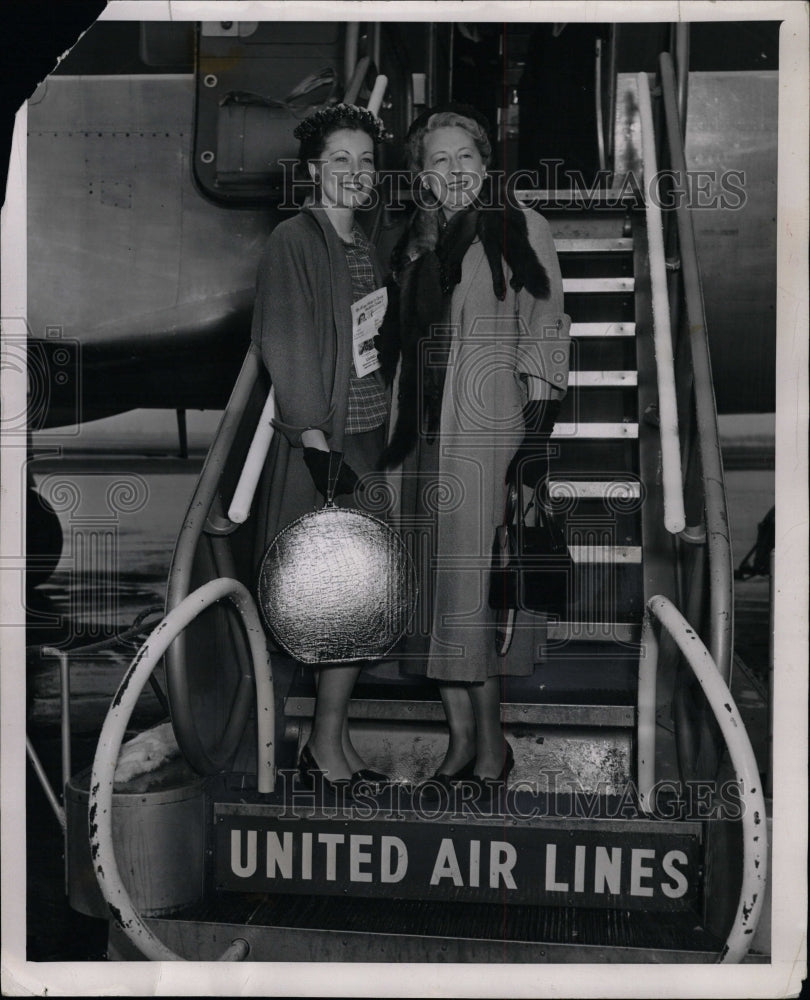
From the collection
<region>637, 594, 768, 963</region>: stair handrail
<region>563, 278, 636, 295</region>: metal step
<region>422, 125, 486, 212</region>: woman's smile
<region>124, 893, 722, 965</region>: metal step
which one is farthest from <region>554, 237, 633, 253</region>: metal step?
<region>124, 893, 722, 965</region>: metal step

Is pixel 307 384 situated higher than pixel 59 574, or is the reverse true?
pixel 307 384

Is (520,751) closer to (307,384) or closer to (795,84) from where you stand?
(307,384)

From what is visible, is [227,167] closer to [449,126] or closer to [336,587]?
[449,126]

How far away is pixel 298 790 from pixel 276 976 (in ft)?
1.53

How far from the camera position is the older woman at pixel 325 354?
9.73ft

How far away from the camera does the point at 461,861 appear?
280 centimetres

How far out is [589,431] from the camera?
317 cm

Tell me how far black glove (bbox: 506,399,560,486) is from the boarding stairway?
0.22 metres

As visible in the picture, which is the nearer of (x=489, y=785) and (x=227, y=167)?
(x=489, y=785)

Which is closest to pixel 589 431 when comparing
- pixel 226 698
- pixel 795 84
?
pixel 795 84

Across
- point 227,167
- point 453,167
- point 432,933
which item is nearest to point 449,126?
point 453,167

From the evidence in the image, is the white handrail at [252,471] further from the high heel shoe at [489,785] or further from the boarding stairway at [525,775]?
the high heel shoe at [489,785]

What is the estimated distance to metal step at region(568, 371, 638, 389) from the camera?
3180 mm

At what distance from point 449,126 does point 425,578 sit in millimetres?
1258
